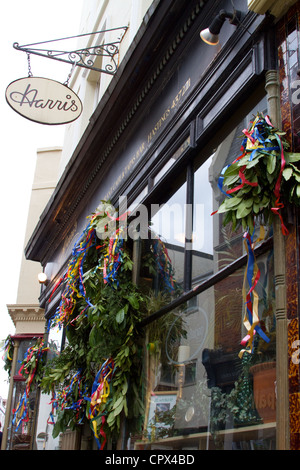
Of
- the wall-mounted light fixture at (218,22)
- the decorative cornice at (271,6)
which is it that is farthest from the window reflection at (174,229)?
Result: the decorative cornice at (271,6)

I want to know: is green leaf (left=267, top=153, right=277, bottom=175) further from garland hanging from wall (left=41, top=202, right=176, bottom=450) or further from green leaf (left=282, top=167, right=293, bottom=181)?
garland hanging from wall (left=41, top=202, right=176, bottom=450)

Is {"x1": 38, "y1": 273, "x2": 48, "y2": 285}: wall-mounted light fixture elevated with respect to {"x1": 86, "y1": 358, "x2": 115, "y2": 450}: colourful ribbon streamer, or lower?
elevated

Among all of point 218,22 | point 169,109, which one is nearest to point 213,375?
point 218,22

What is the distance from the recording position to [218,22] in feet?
15.4

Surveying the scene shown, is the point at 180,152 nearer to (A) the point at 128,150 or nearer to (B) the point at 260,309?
(A) the point at 128,150

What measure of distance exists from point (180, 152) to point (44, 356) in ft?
23.4

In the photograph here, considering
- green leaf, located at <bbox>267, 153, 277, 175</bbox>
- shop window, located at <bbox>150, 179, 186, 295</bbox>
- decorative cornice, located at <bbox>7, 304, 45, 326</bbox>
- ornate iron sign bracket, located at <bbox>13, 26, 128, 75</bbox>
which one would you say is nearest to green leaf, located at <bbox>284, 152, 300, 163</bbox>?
green leaf, located at <bbox>267, 153, 277, 175</bbox>

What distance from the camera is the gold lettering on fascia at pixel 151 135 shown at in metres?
6.17

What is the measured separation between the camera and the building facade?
3.83 m

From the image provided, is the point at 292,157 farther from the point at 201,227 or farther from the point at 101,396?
the point at 101,396

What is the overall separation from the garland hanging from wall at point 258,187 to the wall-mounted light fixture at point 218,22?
1.22 meters

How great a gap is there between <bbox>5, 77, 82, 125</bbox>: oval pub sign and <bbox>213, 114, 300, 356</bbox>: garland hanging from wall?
18.3 feet

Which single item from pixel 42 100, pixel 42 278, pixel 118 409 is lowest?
pixel 118 409

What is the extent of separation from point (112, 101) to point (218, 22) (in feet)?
11.1
